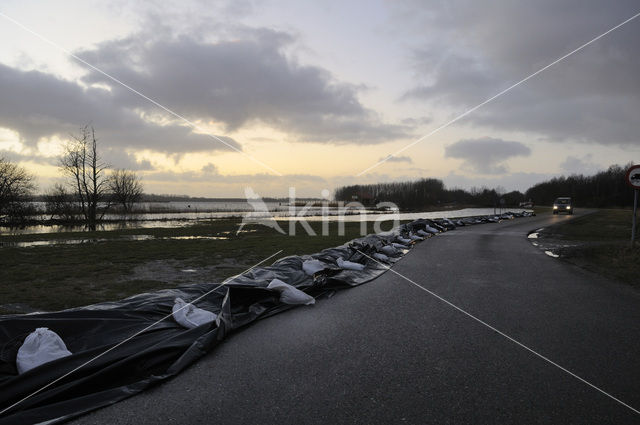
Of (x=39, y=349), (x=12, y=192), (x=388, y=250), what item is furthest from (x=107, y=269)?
(x=12, y=192)

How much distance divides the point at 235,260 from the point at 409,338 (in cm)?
818

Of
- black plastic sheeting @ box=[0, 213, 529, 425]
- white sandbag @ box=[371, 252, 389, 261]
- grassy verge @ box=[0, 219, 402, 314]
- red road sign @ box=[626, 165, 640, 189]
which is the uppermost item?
red road sign @ box=[626, 165, 640, 189]

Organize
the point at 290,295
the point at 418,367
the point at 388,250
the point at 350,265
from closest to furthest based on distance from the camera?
the point at 418,367
the point at 290,295
the point at 350,265
the point at 388,250

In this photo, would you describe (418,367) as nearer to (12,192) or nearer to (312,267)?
(312,267)

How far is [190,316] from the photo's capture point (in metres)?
4.62

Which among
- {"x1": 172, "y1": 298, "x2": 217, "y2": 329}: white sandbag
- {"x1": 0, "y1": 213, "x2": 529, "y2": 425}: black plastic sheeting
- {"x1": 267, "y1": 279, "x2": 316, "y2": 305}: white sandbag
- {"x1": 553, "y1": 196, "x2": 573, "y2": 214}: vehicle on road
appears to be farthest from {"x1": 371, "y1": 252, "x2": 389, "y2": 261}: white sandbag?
{"x1": 553, "y1": 196, "x2": 573, "y2": 214}: vehicle on road

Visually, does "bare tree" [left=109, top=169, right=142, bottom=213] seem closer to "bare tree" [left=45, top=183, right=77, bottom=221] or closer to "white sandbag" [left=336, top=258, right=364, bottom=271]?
"bare tree" [left=45, top=183, right=77, bottom=221]

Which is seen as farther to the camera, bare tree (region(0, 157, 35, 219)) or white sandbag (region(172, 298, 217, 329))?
bare tree (region(0, 157, 35, 219))

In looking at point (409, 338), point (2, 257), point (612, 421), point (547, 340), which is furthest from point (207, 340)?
point (2, 257)

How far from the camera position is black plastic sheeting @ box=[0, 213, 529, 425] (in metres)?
2.85

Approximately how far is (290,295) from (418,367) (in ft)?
9.31

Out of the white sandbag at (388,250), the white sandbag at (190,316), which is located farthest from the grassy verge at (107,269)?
the white sandbag at (388,250)

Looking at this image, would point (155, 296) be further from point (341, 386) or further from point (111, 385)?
point (341, 386)

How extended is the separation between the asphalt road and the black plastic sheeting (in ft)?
0.64
